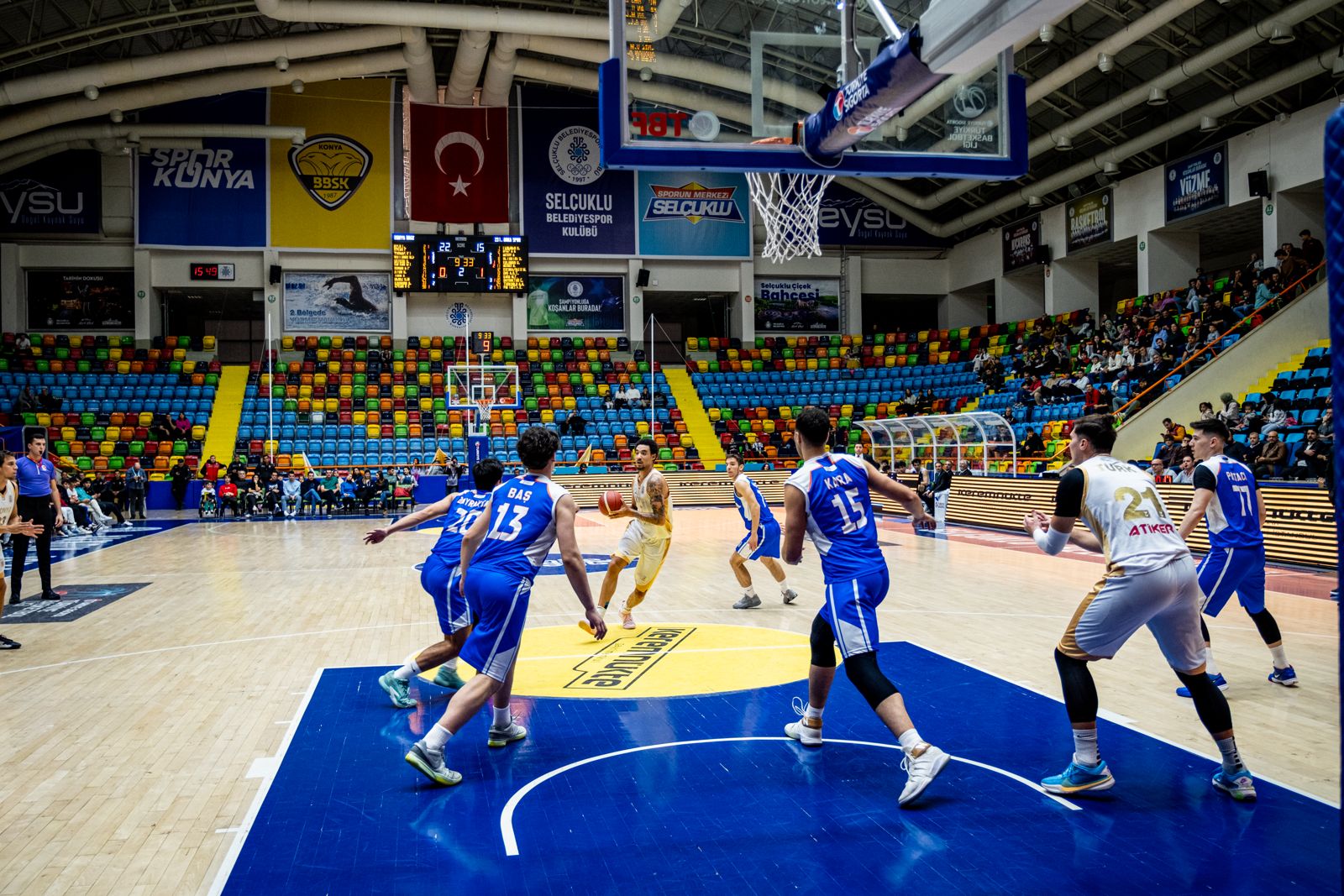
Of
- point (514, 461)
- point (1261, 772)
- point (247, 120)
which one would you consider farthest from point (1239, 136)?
point (247, 120)

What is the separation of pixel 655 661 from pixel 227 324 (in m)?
35.9

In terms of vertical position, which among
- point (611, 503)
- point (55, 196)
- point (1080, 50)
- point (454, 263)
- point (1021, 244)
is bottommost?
point (611, 503)

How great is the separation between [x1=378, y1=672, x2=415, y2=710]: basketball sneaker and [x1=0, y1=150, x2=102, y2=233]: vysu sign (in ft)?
107

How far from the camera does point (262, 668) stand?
7.58 meters

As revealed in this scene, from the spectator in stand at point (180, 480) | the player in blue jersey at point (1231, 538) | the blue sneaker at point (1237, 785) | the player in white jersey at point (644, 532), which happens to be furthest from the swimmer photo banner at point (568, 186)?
the blue sneaker at point (1237, 785)

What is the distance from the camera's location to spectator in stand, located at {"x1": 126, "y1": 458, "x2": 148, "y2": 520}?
2509 cm

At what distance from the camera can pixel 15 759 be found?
5340 millimetres

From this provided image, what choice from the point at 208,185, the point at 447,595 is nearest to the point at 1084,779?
the point at 447,595

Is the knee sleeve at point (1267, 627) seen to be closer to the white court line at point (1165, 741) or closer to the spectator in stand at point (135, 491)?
the white court line at point (1165, 741)

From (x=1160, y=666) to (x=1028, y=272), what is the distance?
2990cm

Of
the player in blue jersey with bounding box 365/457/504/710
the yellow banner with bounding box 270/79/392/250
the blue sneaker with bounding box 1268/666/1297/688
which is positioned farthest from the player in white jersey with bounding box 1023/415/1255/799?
the yellow banner with bounding box 270/79/392/250

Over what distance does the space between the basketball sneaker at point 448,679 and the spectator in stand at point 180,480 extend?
24.1 metres

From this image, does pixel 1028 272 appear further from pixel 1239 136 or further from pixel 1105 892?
pixel 1105 892

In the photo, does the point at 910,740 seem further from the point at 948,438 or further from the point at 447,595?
the point at 948,438
